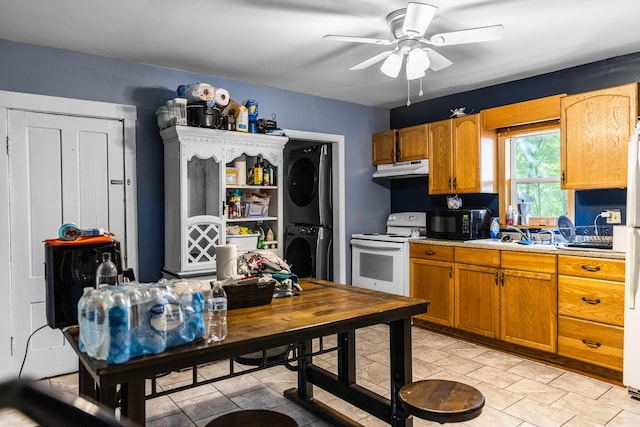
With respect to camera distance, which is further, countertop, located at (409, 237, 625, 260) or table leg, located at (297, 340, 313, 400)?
countertop, located at (409, 237, 625, 260)

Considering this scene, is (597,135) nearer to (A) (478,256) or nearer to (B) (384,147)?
(A) (478,256)

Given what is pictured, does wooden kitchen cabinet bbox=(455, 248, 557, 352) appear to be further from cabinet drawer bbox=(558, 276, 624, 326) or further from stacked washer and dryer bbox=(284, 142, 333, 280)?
stacked washer and dryer bbox=(284, 142, 333, 280)

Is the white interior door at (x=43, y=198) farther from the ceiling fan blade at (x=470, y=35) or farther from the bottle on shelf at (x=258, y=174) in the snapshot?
the ceiling fan blade at (x=470, y=35)

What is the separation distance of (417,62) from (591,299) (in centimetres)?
211

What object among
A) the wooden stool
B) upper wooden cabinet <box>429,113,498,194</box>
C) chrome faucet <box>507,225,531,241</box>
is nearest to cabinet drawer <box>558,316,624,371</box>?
chrome faucet <box>507,225,531,241</box>

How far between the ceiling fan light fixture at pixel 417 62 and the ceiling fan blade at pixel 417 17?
0.15 meters

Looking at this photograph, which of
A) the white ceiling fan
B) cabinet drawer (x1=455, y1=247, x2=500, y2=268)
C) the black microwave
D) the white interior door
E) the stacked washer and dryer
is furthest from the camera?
the stacked washer and dryer

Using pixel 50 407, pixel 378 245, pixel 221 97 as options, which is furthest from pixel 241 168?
pixel 50 407

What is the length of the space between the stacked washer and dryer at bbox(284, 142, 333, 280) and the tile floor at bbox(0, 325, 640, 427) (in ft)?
4.66

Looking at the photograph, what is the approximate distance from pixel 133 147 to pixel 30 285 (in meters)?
1.30

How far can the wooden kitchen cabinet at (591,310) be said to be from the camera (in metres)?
3.06

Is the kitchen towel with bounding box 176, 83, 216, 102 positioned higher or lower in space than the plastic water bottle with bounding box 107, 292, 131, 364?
higher

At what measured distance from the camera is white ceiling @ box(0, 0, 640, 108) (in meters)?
2.68

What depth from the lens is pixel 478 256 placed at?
3928mm
